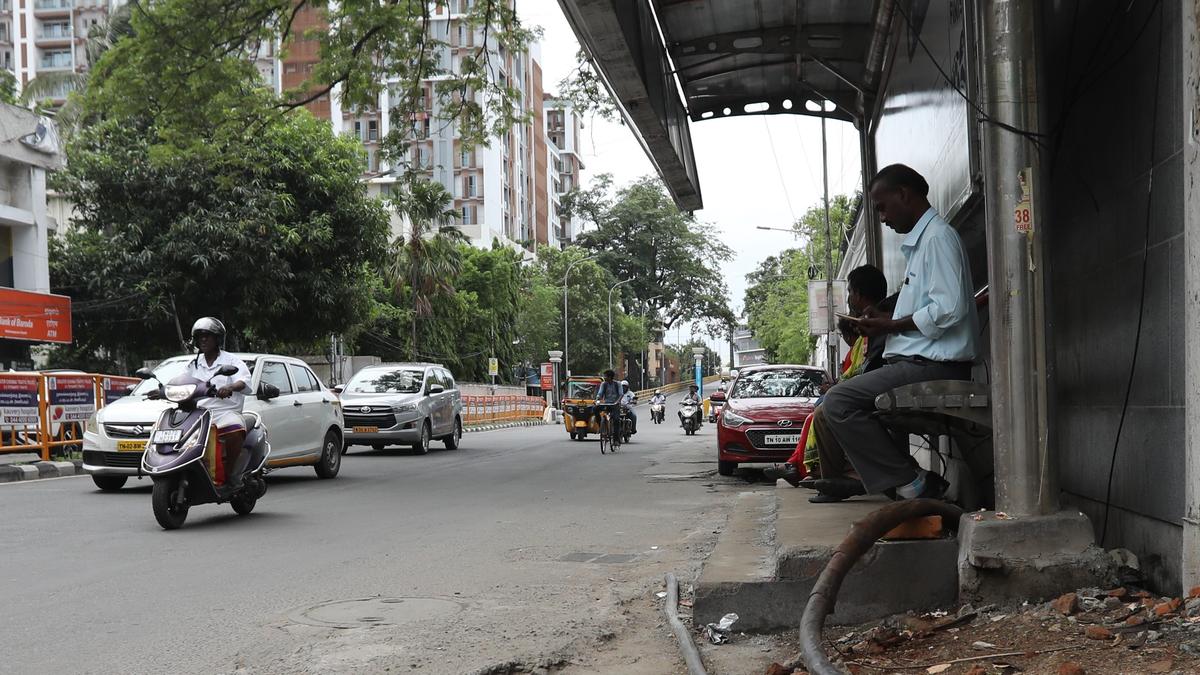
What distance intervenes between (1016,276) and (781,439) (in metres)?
10.0

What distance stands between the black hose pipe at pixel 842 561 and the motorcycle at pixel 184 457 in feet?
19.8

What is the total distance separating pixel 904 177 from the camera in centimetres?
529

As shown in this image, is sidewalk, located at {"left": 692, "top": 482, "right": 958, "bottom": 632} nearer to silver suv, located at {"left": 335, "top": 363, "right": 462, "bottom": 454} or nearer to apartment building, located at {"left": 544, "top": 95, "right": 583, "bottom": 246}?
silver suv, located at {"left": 335, "top": 363, "right": 462, "bottom": 454}

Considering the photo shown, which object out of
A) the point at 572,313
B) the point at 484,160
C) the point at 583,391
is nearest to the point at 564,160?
the point at 484,160

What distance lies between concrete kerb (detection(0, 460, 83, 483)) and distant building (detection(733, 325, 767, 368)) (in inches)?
2057

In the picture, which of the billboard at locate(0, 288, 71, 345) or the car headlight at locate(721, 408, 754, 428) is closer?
the car headlight at locate(721, 408, 754, 428)

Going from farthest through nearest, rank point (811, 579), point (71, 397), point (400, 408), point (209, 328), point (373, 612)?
point (400, 408), point (71, 397), point (209, 328), point (373, 612), point (811, 579)

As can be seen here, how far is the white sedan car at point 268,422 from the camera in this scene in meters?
11.9

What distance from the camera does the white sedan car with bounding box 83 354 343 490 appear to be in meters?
11.9

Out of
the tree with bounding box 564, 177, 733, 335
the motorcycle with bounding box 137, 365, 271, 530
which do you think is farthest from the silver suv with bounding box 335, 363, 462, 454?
the tree with bounding box 564, 177, 733, 335

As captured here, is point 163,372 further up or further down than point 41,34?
further down

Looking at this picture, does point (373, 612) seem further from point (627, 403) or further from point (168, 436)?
point (627, 403)

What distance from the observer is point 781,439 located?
1401cm

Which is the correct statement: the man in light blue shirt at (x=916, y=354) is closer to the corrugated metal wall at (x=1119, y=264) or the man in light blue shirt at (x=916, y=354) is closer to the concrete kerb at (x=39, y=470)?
→ the corrugated metal wall at (x=1119, y=264)
